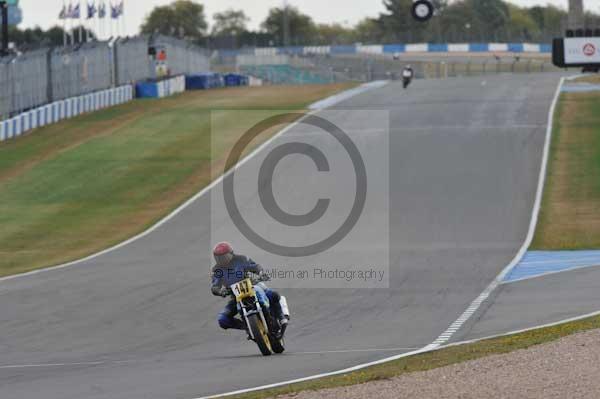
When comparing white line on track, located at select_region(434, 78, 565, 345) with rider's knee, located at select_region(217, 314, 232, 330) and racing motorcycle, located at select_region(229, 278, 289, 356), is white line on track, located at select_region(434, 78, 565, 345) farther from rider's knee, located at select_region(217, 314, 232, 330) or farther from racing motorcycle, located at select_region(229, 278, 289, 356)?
rider's knee, located at select_region(217, 314, 232, 330)

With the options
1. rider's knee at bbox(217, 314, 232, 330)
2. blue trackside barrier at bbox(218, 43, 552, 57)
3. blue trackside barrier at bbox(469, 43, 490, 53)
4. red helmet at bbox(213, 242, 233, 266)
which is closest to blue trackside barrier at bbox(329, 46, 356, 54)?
blue trackside barrier at bbox(218, 43, 552, 57)

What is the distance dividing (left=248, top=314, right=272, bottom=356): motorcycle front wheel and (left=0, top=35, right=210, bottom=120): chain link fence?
115ft

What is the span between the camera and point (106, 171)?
40.3 m

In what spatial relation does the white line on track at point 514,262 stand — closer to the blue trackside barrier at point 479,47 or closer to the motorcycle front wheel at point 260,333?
the motorcycle front wheel at point 260,333

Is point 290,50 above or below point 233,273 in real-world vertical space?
above

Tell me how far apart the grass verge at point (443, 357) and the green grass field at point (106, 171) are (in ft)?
44.5

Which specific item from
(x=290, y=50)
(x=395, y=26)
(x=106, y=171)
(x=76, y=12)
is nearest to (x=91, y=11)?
(x=76, y=12)

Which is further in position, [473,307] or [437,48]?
[437,48]

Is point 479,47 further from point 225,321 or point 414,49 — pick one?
point 225,321

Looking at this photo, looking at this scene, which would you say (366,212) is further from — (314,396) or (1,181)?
(314,396)

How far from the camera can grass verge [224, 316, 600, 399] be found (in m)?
11.9

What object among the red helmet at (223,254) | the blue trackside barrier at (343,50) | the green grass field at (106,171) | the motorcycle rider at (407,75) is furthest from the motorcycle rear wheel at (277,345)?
the blue trackside barrier at (343,50)

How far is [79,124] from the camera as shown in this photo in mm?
53531

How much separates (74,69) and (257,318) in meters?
45.7
